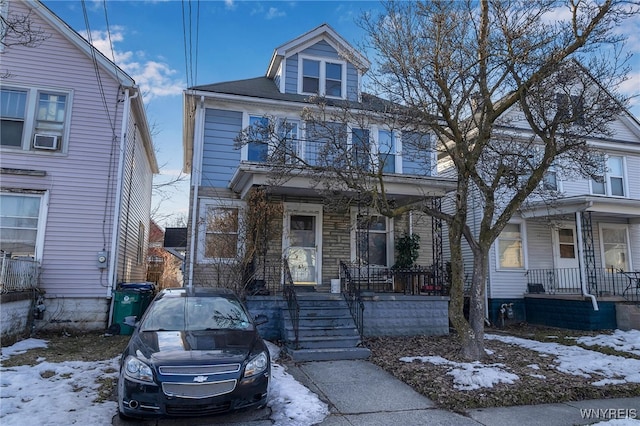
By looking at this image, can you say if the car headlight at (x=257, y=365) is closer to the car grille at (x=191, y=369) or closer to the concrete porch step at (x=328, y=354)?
the car grille at (x=191, y=369)

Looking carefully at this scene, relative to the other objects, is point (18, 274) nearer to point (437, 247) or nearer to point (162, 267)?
point (437, 247)

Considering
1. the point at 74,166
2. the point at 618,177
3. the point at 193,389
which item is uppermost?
the point at 618,177

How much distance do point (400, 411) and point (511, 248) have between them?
35.8ft

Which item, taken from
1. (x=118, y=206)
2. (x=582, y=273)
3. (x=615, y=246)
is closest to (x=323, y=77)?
(x=118, y=206)

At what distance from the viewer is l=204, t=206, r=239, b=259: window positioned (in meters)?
10.4

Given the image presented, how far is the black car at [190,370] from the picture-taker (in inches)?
168

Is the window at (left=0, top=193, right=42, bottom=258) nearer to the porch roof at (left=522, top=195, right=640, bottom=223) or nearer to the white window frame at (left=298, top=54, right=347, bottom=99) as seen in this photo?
the white window frame at (left=298, top=54, right=347, bottom=99)

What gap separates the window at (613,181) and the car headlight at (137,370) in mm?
16735

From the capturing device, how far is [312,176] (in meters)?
9.36

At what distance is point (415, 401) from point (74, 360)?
565 centimetres

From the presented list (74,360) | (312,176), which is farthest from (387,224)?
(74,360)

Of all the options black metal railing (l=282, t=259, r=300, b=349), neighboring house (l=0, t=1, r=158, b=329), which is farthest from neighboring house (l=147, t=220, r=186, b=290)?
black metal railing (l=282, t=259, r=300, b=349)

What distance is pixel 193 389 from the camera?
14.1 feet

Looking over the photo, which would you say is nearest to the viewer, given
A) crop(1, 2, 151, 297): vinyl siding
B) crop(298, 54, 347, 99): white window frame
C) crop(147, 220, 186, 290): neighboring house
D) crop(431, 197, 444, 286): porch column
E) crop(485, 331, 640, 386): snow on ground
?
crop(485, 331, 640, 386): snow on ground
